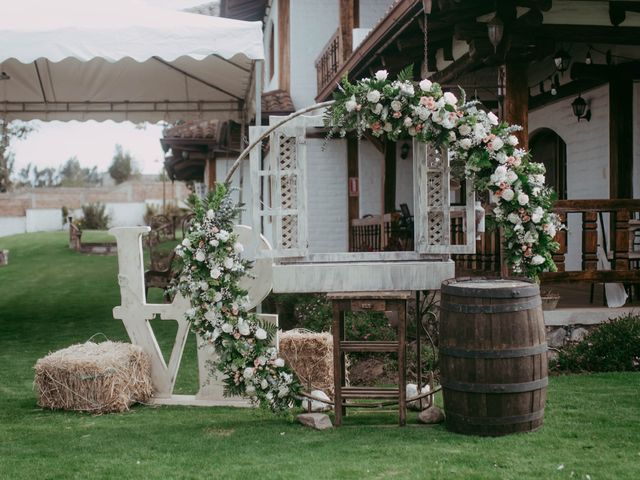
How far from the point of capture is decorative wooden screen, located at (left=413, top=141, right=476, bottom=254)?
5.51 m

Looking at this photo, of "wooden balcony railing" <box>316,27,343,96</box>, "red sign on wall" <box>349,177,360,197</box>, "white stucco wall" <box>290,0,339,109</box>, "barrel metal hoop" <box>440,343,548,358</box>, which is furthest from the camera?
"white stucco wall" <box>290,0,339,109</box>

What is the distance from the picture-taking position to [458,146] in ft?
17.3

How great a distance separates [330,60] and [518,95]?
6.85 m

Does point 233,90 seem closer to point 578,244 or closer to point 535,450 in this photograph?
point 578,244

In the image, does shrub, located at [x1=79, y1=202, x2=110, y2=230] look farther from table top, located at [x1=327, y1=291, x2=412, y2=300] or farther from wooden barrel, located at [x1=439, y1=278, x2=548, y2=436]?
wooden barrel, located at [x1=439, y1=278, x2=548, y2=436]

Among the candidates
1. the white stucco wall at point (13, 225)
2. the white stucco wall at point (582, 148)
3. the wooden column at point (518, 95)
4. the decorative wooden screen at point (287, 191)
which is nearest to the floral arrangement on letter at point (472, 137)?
the decorative wooden screen at point (287, 191)

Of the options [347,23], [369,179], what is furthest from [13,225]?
[347,23]

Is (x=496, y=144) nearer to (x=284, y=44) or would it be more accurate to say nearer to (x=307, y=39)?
(x=307, y=39)

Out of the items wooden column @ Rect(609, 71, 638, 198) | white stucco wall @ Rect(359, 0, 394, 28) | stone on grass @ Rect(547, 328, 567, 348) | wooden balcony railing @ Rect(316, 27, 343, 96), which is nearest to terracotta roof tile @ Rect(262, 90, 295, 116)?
wooden balcony railing @ Rect(316, 27, 343, 96)

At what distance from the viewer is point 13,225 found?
3869 centimetres

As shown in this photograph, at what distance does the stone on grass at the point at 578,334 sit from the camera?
729 centimetres

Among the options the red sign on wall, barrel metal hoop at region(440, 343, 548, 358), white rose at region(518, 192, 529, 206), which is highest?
the red sign on wall

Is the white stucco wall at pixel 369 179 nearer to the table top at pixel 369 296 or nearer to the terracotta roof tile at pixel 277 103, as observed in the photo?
the terracotta roof tile at pixel 277 103

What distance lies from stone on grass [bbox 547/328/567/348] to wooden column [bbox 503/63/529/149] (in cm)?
168
